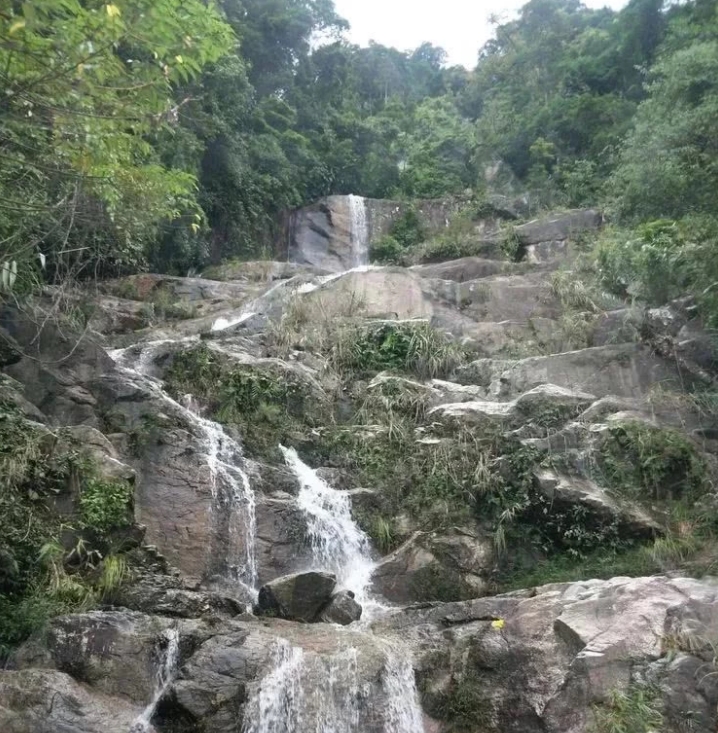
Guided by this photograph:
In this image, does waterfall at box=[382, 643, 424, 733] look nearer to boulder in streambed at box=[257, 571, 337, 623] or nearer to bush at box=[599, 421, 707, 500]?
boulder in streambed at box=[257, 571, 337, 623]

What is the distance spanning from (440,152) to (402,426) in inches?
778

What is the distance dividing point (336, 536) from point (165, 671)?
3.37m

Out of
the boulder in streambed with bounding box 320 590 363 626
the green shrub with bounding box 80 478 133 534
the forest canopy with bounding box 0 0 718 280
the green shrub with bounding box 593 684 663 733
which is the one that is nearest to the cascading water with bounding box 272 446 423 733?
the boulder in streambed with bounding box 320 590 363 626

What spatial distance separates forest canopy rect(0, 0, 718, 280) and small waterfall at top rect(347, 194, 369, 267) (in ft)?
4.18

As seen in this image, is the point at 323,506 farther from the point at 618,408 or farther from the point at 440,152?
the point at 440,152

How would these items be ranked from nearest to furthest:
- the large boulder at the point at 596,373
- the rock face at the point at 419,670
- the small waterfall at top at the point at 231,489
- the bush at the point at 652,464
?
the rock face at the point at 419,670 → the small waterfall at top at the point at 231,489 → the bush at the point at 652,464 → the large boulder at the point at 596,373

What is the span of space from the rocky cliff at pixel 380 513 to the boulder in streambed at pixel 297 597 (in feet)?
0.08

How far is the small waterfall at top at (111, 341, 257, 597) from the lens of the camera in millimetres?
8820

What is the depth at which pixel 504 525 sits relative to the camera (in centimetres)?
935

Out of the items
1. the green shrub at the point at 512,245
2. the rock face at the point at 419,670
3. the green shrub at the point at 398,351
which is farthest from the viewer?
the green shrub at the point at 512,245

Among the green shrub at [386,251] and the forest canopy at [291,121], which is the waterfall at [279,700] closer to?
the forest canopy at [291,121]

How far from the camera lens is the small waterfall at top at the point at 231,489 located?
882 centimetres

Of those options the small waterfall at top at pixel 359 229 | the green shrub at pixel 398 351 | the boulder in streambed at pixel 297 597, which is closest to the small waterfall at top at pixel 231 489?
the boulder in streambed at pixel 297 597

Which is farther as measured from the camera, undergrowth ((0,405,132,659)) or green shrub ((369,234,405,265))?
green shrub ((369,234,405,265))
